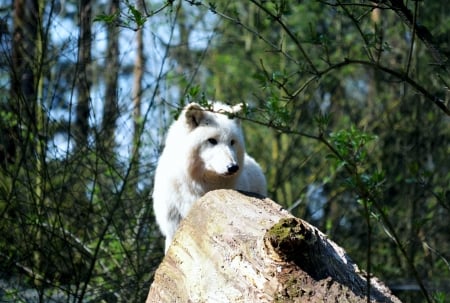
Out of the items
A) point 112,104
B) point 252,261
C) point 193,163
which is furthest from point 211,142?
point 252,261

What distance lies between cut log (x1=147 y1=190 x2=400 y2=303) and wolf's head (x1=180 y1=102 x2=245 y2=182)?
6.98ft

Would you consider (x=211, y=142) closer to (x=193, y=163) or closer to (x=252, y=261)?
(x=193, y=163)

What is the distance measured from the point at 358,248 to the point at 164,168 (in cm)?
753

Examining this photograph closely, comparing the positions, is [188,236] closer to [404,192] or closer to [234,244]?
[234,244]

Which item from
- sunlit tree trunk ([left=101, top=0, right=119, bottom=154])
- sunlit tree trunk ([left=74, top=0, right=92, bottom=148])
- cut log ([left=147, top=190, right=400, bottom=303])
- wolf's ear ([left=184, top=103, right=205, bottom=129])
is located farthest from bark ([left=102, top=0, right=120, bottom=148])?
cut log ([left=147, top=190, right=400, bottom=303])

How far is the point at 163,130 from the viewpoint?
10.5 metres

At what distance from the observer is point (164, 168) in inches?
321

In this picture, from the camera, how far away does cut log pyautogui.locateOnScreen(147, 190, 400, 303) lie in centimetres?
441

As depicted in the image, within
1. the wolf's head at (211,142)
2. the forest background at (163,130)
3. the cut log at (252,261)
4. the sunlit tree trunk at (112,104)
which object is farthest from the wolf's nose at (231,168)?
the sunlit tree trunk at (112,104)

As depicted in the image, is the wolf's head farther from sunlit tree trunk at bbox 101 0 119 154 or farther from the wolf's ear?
sunlit tree trunk at bbox 101 0 119 154

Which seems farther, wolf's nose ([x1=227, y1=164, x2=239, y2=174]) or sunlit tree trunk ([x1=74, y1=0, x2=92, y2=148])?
sunlit tree trunk ([x1=74, y1=0, x2=92, y2=148])

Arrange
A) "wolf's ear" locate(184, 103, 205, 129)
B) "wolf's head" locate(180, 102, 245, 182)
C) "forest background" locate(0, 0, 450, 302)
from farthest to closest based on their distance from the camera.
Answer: "wolf's ear" locate(184, 103, 205, 129) → "wolf's head" locate(180, 102, 245, 182) → "forest background" locate(0, 0, 450, 302)

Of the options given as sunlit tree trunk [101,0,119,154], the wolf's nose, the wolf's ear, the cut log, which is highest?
sunlit tree trunk [101,0,119,154]

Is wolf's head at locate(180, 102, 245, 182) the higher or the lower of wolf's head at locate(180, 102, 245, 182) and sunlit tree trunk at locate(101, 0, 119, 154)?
the lower
